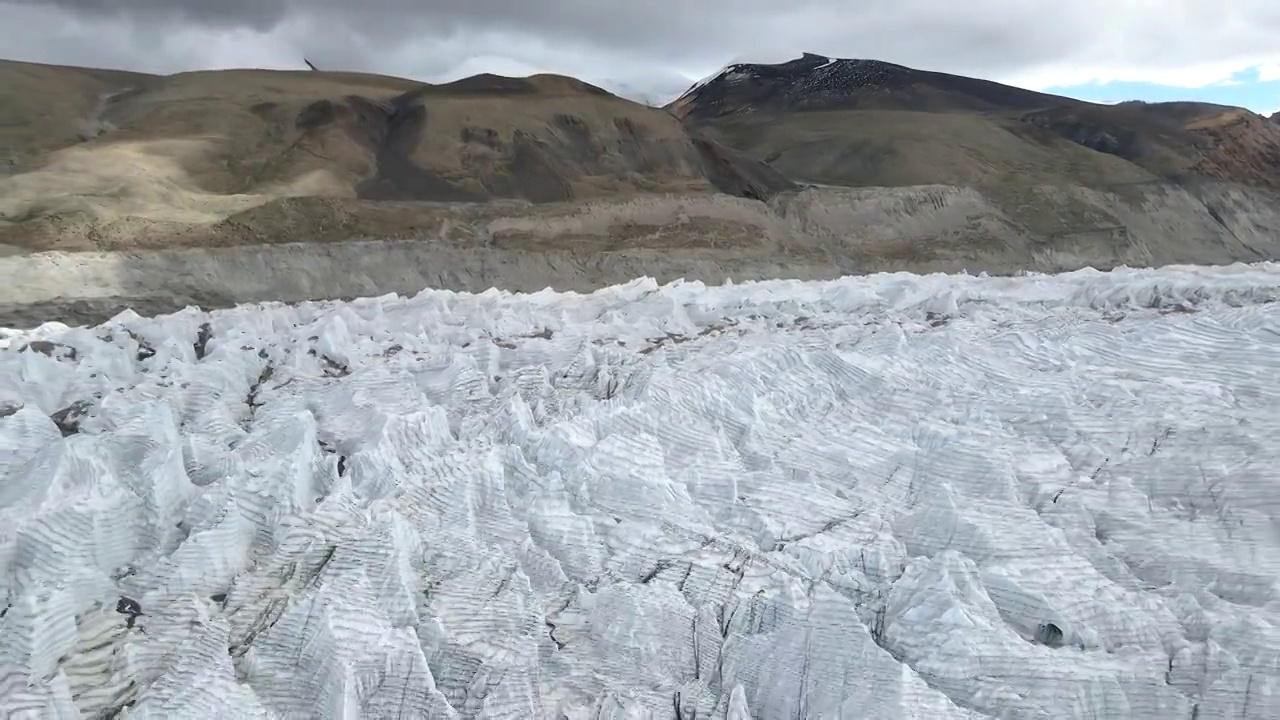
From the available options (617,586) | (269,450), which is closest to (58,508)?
(269,450)

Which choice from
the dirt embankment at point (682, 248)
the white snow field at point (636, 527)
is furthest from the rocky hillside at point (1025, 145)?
the white snow field at point (636, 527)

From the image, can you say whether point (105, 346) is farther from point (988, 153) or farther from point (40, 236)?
point (988, 153)

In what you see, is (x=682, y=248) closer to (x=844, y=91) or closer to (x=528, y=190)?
(x=528, y=190)

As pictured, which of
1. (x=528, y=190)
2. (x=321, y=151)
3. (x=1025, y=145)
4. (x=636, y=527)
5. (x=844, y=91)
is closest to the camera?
(x=636, y=527)

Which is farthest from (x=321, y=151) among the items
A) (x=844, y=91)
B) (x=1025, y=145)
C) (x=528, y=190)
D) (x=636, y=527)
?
(x=844, y=91)

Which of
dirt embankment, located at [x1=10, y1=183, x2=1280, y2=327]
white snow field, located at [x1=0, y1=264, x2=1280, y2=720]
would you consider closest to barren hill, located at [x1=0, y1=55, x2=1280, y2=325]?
dirt embankment, located at [x1=10, y1=183, x2=1280, y2=327]

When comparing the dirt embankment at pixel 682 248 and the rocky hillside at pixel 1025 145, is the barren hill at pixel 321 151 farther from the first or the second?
the rocky hillside at pixel 1025 145
